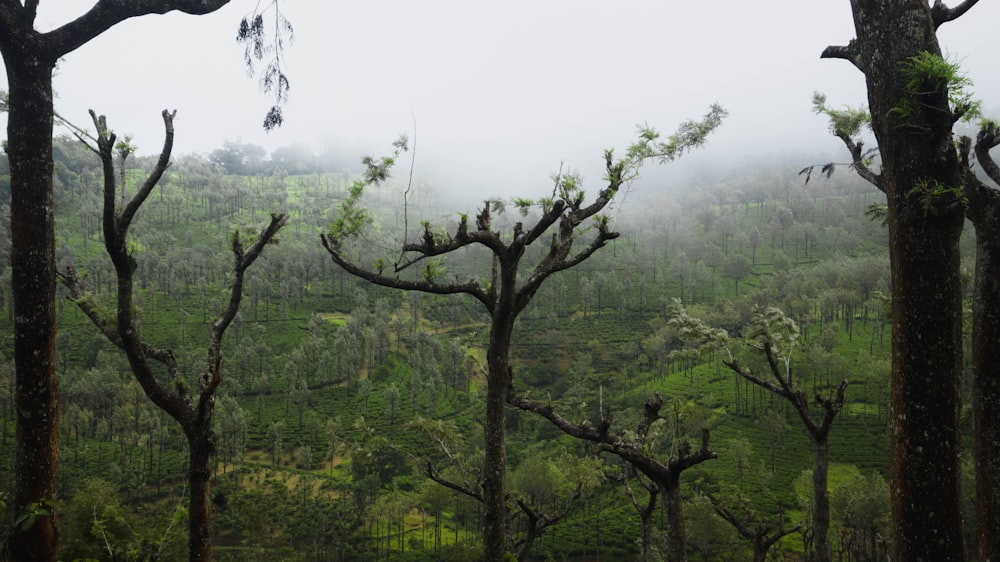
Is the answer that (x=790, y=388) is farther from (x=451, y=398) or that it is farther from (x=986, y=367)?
(x=451, y=398)

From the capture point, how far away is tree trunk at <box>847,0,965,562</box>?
3.57 m

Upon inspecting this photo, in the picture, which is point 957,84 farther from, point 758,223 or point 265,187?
point 265,187

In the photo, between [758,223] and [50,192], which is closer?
[50,192]

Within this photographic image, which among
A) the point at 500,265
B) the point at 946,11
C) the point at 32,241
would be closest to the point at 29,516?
the point at 32,241

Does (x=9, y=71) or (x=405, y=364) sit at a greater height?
(x=9, y=71)

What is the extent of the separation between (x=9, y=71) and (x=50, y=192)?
93 centimetres

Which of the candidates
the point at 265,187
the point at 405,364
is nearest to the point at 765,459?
the point at 405,364

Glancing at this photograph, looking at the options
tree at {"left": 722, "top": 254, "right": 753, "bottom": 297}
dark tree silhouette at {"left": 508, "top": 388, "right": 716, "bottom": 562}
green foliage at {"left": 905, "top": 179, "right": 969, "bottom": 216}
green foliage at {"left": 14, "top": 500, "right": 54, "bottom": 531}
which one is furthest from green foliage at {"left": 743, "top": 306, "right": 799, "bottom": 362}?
tree at {"left": 722, "top": 254, "right": 753, "bottom": 297}

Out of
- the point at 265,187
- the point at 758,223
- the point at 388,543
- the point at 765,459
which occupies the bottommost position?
the point at 388,543

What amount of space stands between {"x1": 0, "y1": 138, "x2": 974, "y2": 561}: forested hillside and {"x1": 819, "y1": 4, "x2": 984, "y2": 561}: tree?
214 cm

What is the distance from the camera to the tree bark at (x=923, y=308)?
357cm

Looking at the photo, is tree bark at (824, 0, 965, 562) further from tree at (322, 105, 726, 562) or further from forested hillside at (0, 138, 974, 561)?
tree at (322, 105, 726, 562)

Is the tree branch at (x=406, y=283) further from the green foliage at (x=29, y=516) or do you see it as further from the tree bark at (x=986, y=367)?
the tree bark at (x=986, y=367)

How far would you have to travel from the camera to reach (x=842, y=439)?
164 ft
